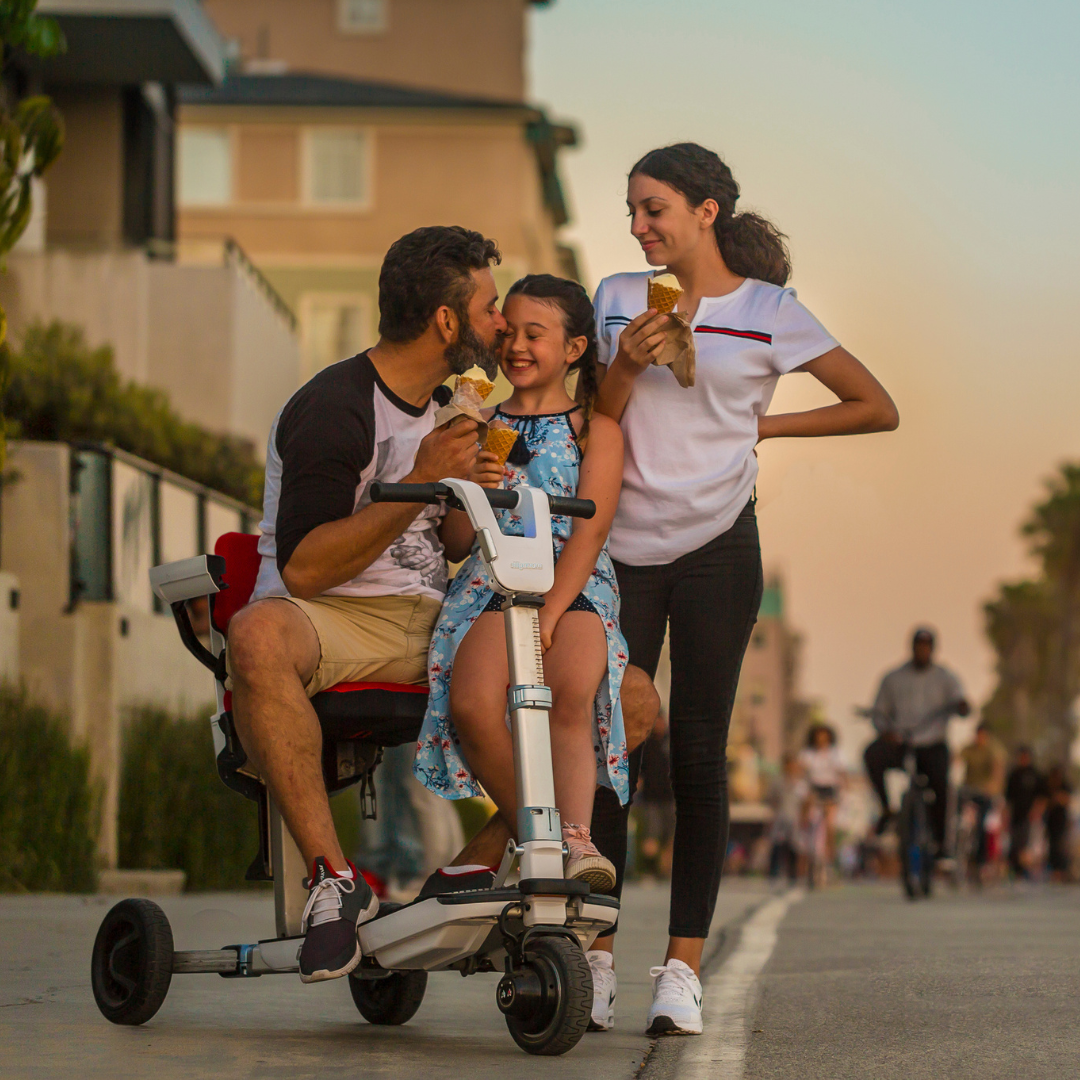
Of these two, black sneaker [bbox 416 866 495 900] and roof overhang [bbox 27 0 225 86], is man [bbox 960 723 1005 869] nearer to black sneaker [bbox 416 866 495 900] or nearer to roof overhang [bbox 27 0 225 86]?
roof overhang [bbox 27 0 225 86]

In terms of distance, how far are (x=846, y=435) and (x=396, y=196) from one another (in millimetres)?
35353

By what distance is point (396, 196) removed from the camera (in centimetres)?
3978

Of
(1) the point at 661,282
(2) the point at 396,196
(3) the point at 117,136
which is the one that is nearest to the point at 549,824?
(1) the point at 661,282

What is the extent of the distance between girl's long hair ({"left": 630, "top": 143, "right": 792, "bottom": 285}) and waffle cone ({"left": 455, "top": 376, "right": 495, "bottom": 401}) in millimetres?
875

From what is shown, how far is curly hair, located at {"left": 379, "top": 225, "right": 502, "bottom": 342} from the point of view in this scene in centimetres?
475

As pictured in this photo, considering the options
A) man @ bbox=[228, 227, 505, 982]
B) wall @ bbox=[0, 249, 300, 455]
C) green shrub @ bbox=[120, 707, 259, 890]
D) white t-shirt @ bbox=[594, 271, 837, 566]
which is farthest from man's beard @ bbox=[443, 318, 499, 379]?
wall @ bbox=[0, 249, 300, 455]

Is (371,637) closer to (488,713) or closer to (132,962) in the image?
(488,713)

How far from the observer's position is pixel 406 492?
13.9 ft

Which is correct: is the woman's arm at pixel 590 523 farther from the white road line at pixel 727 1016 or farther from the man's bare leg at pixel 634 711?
the white road line at pixel 727 1016

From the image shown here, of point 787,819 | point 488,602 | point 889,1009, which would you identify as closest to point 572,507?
point 488,602

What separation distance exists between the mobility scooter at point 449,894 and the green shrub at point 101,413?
22.1 feet

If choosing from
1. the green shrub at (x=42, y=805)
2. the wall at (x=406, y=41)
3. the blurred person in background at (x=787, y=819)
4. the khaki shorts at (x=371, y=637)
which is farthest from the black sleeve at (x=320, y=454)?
the wall at (x=406, y=41)

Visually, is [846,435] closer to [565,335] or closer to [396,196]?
Answer: [565,335]

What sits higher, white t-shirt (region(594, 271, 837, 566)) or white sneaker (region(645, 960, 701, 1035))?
white t-shirt (region(594, 271, 837, 566))
